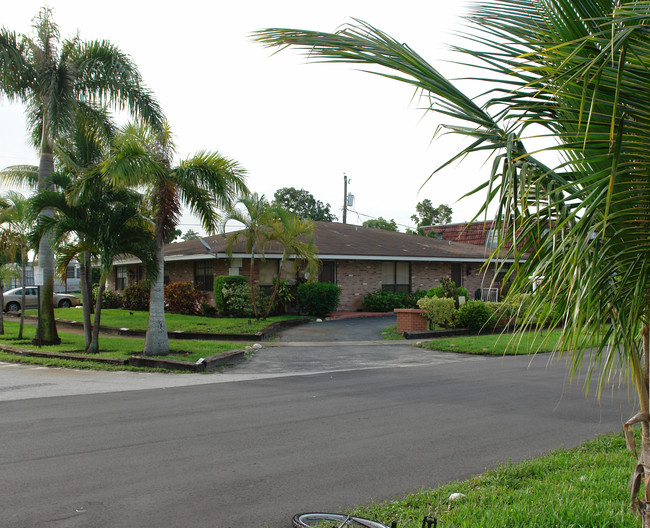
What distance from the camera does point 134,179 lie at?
1312 cm

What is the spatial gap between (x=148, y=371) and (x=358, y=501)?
8978 mm

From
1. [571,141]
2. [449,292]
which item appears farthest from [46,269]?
[571,141]

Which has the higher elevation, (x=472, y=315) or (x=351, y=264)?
(x=351, y=264)

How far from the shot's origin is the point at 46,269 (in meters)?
16.7

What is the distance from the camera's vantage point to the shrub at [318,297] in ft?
80.1

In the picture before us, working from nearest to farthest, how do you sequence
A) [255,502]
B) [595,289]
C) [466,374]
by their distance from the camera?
[595,289]
[255,502]
[466,374]

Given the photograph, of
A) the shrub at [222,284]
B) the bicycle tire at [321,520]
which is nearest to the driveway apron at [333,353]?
the shrub at [222,284]

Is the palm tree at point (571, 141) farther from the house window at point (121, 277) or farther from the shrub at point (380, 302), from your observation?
the house window at point (121, 277)

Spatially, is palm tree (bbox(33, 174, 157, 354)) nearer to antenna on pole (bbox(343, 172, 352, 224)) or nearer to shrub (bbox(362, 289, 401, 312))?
shrub (bbox(362, 289, 401, 312))

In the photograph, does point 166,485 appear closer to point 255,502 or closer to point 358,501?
point 255,502

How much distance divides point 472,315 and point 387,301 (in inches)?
305

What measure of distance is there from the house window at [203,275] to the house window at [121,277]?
7540mm

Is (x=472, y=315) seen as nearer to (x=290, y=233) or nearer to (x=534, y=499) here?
(x=290, y=233)

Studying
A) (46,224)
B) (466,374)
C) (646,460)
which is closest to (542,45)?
(646,460)
